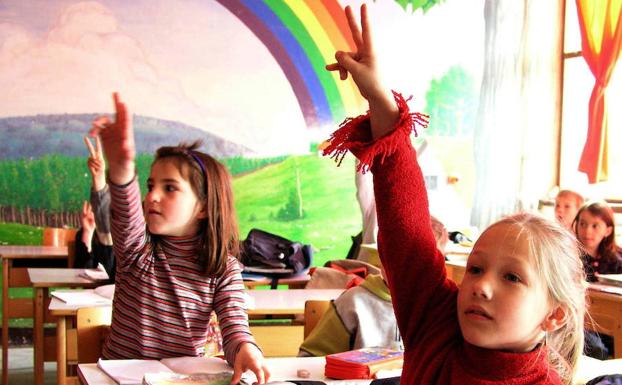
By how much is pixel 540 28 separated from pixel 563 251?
6196mm

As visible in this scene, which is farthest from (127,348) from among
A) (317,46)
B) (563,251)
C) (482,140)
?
(482,140)

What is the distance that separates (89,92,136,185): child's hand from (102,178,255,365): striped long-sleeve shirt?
0.19 metres

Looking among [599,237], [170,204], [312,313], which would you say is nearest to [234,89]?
[599,237]

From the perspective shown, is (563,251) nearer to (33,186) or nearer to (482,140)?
(33,186)

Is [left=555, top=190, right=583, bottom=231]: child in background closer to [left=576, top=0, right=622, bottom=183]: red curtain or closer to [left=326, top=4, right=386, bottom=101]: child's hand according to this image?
[left=576, top=0, right=622, bottom=183]: red curtain

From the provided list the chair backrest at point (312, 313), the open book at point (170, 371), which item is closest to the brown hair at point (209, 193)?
the open book at point (170, 371)

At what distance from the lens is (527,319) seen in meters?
1.20

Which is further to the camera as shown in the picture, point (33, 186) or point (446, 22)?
point (446, 22)

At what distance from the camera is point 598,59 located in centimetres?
638

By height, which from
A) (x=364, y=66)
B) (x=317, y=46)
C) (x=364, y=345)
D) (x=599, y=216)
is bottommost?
(x=364, y=345)

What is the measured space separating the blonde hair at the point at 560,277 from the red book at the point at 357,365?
0.66 m

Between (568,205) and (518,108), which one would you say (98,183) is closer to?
(568,205)

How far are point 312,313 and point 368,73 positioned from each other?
5.36 ft

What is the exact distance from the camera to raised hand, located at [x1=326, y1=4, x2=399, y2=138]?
1.11 metres
